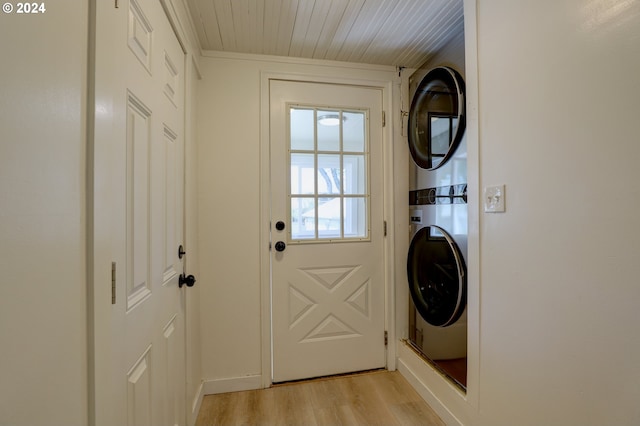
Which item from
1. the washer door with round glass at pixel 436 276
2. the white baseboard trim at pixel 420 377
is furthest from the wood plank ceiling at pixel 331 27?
the white baseboard trim at pixel 420 377

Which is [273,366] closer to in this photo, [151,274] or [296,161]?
[151,274]

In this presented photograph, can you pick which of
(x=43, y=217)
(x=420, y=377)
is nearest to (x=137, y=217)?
(x=43, y=217)

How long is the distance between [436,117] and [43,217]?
5.78 feet

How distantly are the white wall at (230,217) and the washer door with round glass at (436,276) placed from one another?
108 cm

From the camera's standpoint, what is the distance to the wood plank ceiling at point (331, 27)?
1405 mm

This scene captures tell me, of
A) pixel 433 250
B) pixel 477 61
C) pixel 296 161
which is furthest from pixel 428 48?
pixel 433 250

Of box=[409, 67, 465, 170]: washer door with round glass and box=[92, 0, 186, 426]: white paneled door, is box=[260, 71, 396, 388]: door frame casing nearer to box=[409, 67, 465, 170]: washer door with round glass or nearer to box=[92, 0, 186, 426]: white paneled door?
box=[409, 67, 465, 170]: washer door with round glass

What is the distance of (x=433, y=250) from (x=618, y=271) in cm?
95

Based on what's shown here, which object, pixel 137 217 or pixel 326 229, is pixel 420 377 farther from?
pixel 137 217

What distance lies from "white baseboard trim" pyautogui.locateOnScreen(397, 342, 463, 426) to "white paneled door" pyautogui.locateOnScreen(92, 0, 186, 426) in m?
1.38

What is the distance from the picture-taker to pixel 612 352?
2.45ft

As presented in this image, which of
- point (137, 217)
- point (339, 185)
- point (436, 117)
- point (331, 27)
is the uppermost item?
point (331, 27)

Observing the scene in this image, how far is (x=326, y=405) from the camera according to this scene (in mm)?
1643

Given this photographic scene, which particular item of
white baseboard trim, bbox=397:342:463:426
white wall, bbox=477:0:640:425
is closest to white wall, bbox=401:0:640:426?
white wall, bbox=477:0:640:425
